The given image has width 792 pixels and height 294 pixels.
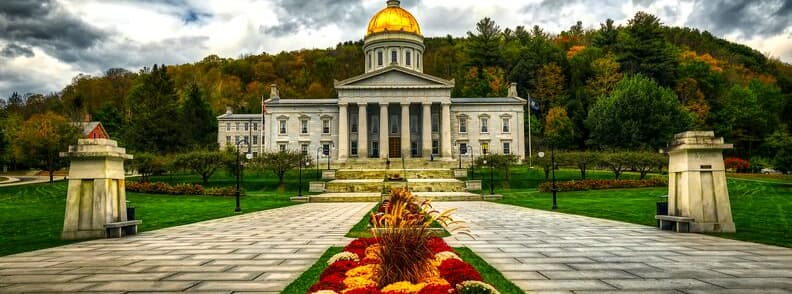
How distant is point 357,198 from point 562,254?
22532mm

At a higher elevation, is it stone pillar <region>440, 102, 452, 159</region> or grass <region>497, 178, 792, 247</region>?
stone pillar <region>440, 102, 452, 159</region>

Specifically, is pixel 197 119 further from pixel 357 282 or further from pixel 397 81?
pixel 357 282

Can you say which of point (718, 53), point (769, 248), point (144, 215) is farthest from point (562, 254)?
point (718, 53)

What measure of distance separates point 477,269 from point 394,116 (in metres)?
57.3

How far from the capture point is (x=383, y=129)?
59281 millimetres

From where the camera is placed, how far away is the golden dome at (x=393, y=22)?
222 ft

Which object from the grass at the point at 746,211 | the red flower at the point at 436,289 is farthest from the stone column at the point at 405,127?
the red flower at the point at 436,289

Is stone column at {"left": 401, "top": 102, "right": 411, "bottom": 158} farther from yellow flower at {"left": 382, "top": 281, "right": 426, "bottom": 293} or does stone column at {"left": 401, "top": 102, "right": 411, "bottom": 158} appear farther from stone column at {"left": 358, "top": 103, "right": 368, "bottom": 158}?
yellow flower at {"left": 382, "top": 281, "right": 426, "bottom": 293}

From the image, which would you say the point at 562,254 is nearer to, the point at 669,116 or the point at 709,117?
the point at 669,116

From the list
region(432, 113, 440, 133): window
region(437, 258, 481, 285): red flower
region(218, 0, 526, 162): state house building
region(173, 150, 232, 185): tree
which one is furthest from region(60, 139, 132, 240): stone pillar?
region(432, 113, 440, 133): window

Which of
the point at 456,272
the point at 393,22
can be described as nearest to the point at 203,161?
the point at 393,22

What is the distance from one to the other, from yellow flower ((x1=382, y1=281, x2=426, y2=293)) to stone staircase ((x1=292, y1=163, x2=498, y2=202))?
1759 cm

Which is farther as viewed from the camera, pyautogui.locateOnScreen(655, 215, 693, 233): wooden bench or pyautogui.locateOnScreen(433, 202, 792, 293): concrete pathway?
pyautogui.locateOnScreen(655, 215, 693, 233): wooden bench

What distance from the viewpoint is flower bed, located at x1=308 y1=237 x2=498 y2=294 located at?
5203 mm
